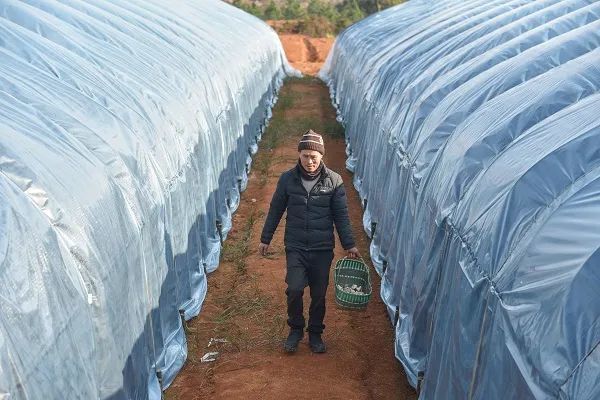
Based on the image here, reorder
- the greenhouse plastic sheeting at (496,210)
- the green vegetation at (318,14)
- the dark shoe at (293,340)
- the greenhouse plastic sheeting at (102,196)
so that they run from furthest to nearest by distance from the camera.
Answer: the green vegetation at (318,14) < the dark shoe at (293,340) < the greenhouse plastic sheeting at (102,196) < the greenhouse plastic sheeting at (496,210)

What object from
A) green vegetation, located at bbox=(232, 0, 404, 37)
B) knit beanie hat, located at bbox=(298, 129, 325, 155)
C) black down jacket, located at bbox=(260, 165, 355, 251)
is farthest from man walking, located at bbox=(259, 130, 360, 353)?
green vegetation, located at bbox=(232, 0, 404, 37)

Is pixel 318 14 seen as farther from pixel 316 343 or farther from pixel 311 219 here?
pixel 311 219

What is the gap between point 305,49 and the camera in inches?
1342

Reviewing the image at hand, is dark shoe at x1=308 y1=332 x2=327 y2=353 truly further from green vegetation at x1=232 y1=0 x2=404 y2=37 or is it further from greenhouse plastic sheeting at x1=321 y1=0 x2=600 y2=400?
green vegetation at x1=232 y1=0 x2=404 y2=37

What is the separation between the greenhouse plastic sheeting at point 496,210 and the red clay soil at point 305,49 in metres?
22.8

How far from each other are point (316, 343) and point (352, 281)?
2.79 ft

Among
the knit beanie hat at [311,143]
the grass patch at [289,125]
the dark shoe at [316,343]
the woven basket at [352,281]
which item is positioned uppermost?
the knit beanie hat at [311,143]

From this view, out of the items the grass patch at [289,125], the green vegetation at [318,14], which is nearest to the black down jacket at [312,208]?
the grass patch at [289,125]

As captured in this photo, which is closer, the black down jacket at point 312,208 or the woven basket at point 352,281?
the black down jacket at point 312,208

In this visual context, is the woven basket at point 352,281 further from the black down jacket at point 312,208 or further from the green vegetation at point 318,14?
the green vegetation at point 318,14

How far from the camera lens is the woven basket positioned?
673 cm

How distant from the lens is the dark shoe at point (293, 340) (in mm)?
6633

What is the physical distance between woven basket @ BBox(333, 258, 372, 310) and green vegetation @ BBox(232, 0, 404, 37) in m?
30.6

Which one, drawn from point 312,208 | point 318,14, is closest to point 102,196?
point 312,208
